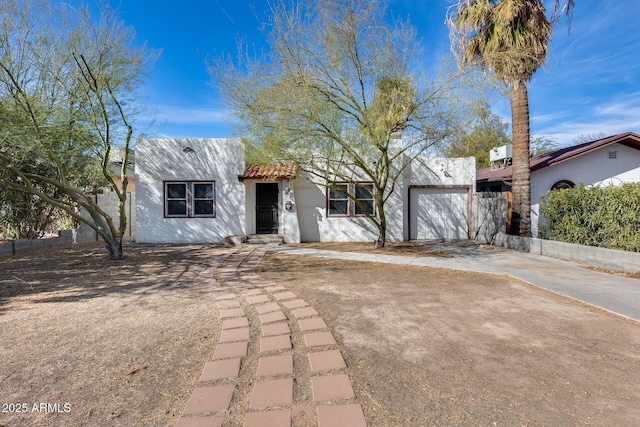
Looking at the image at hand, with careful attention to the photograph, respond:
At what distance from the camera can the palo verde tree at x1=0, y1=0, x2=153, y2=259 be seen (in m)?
6.50

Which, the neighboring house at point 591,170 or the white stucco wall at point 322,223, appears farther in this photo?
the neighboring house at point 591,170

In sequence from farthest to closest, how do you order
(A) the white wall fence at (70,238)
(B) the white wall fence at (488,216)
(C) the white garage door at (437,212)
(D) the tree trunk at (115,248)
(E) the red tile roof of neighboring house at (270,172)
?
(C) the white garage door at (437,212), (B) the white wall fence at (488,216), (E) the red tile roof of neighboring house at (270,172), (A) the white wall fence at (70,238), (D) the tree trunk at (115,248)

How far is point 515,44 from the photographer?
9.35 metres

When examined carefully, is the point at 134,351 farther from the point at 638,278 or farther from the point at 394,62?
the point at 638,278

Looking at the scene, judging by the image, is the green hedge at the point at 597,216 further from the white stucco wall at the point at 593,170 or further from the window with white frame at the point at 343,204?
the window with white frame at the point at 343,204

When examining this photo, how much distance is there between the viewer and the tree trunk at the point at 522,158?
10172 mm

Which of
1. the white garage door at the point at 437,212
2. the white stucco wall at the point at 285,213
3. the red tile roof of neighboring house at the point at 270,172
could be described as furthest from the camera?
the white garage door at the point at 437,212

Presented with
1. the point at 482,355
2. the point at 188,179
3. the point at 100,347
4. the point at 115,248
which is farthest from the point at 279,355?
the point at 188,179

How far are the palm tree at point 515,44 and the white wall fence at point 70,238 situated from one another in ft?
44.4

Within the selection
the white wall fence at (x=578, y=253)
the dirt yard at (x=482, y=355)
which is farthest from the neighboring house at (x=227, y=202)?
the dirt yard at (x=482, y=355)

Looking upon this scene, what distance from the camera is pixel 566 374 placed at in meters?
2.78

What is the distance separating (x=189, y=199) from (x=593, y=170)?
616 inches

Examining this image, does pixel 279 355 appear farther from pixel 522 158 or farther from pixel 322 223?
pixel 522 158

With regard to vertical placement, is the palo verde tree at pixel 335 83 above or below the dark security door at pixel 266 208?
above
